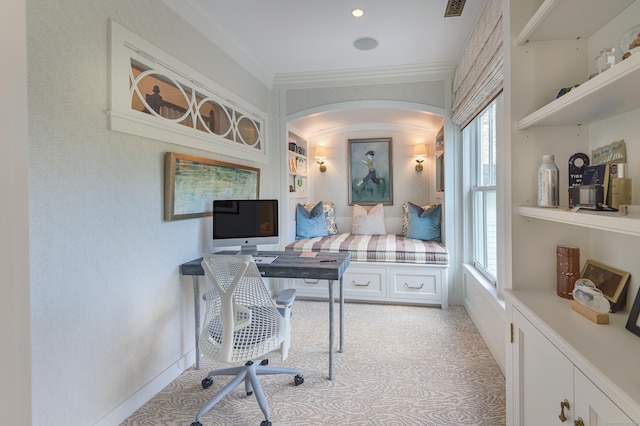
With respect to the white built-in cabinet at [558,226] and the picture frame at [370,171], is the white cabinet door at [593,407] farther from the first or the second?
the picture frame at [370,171]

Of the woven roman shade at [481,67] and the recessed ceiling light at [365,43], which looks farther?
the recessed ceiling light at [365,43]

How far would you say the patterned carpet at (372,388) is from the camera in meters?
1.88

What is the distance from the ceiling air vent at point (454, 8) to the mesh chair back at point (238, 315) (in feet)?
7.68

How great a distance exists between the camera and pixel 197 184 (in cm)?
252

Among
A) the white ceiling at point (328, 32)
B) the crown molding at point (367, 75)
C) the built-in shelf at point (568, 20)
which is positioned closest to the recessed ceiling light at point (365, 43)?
the white ceiling at point (328, 32)

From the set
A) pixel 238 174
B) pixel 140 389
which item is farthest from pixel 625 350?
pixel 238 174

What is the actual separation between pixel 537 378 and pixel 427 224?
3.06m

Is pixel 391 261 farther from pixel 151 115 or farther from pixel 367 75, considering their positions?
pixel 151 115

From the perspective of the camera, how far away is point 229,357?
172 cm

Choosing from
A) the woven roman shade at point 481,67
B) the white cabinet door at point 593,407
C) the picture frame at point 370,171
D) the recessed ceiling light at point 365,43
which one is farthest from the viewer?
the picture frame at point 370,171

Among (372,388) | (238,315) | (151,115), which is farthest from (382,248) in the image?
(151,115)

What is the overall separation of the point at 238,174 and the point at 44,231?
5.99ft

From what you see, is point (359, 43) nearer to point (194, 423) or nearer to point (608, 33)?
point (608, 33)

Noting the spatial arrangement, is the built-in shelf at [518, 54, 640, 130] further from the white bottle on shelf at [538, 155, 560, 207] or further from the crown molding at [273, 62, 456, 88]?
the crown molding at [273, 62, 456, 88]
